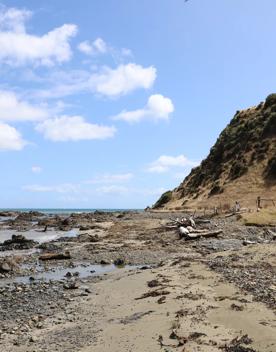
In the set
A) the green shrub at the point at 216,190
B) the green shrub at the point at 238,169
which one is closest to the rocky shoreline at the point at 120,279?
the green shrub at the point at 216,190

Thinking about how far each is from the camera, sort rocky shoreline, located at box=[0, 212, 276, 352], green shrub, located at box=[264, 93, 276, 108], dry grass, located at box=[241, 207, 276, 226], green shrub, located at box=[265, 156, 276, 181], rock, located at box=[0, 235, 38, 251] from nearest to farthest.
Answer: rocky shoreline, located at box=[0, 212, 276, 352] → rock, located at box=[0, 235, 38, 251] → dry grass, located at box=[241, 207, 276, 226] → green shrub, located at box=[265, 156, 276, 181] → green shrub, located at box=[264, 93, 276, 108]

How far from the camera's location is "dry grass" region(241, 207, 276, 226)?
4275cm

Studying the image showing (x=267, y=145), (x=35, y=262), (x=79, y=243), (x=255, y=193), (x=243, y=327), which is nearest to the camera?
(x=243, y=327)

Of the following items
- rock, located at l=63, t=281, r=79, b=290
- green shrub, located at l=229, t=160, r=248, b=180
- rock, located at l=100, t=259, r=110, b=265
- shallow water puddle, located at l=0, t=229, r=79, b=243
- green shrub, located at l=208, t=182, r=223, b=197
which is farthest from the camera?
green shrub, located at l=229, t=160, r=248, b=180

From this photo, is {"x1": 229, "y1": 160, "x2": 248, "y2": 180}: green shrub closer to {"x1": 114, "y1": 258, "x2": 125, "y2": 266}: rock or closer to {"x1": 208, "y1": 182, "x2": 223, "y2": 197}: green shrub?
{"x1": 208, "y1": 182, "x2": 223, "y2": 197}: green shrub

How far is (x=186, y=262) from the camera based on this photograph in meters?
24.5

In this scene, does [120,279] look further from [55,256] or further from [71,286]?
[55,256]

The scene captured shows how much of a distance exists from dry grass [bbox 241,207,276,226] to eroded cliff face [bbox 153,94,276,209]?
71.0 ft

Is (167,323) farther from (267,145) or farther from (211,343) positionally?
(267,145)

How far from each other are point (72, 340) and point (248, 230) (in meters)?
27.8

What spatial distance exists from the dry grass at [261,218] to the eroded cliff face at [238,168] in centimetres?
2164

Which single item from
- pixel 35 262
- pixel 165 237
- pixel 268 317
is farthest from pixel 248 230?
pixel 268 317

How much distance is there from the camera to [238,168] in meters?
85.9

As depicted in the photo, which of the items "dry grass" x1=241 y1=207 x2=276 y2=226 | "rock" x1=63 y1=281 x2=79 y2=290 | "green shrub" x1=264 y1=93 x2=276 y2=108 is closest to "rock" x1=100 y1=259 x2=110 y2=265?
"rock" x1=63 y1=281 x2=79 y2=290
